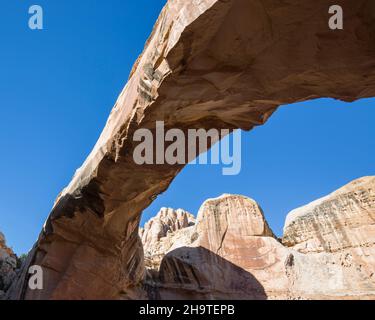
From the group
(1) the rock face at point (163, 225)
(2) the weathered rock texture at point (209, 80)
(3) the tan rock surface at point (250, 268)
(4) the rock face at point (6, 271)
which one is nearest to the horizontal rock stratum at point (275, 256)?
(3) the tan rock surface at point (250, 268)

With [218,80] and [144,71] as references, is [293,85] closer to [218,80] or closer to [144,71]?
[218,80]

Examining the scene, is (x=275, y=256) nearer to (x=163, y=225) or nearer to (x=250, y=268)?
(x=250, y=268)

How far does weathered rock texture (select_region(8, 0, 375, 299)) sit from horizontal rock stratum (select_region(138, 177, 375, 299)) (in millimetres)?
6593

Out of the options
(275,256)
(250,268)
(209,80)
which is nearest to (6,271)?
(250,268)

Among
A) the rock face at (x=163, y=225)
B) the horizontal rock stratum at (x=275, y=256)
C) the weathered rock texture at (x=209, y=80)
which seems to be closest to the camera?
the weathered rock texture at (x=209, y=80)

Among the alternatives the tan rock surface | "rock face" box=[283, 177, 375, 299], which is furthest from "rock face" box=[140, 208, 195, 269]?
"rock face" box=[283, 177, 375, 299]

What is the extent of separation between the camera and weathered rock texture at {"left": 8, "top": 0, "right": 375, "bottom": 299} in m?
4.43

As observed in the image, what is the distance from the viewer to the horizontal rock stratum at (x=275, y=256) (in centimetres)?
1592

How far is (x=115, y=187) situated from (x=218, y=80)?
4.57 m

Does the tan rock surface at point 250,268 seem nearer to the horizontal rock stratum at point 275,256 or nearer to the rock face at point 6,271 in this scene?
the horizontal rock stratum at point 275,256

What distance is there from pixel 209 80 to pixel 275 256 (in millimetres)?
14484

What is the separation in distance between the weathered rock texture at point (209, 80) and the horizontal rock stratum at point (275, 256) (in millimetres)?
6593

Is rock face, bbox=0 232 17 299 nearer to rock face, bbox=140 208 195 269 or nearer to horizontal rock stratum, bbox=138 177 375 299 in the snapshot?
horizontal rock stratum, bbox=138 177 375 299

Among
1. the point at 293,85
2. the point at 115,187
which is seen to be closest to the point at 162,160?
the point at 115,187
